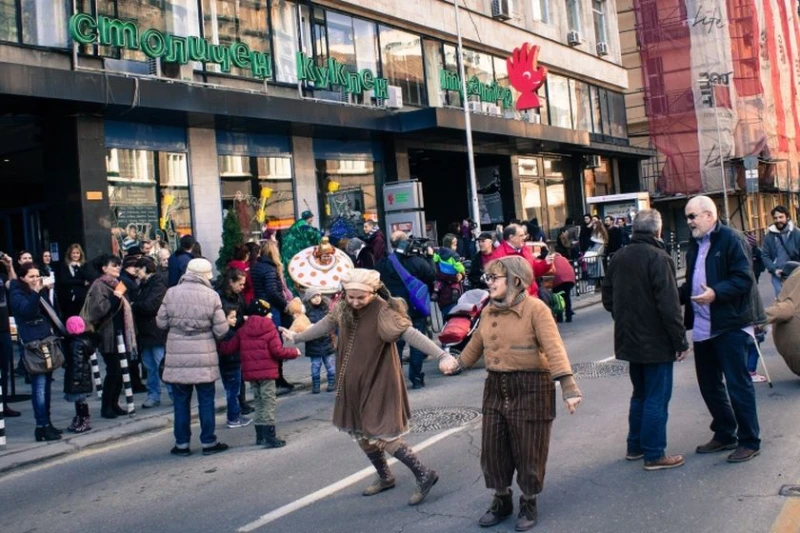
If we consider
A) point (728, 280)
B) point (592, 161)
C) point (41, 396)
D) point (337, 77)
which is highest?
point (337, 77)

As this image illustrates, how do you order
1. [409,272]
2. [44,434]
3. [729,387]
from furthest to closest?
[409,272], [44,434], [729,387]

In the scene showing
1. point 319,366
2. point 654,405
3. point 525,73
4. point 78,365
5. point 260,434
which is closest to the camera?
point 654,405

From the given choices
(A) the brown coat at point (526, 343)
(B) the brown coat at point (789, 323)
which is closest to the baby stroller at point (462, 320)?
(A) the brown coat at point (526, 343)

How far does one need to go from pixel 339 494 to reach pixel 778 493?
122 inches

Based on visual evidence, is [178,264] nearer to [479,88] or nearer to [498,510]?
[498,510]

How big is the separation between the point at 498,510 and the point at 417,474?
781 millimetres

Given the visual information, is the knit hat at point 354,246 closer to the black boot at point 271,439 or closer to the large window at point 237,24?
the large window at point 237,24

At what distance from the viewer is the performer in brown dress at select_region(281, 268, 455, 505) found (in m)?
6.22

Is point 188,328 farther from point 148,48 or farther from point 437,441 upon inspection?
point 148,48

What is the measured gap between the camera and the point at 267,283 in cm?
1170

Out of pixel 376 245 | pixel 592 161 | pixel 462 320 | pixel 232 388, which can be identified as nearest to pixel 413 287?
pixel 232 388

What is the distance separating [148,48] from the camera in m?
16.3

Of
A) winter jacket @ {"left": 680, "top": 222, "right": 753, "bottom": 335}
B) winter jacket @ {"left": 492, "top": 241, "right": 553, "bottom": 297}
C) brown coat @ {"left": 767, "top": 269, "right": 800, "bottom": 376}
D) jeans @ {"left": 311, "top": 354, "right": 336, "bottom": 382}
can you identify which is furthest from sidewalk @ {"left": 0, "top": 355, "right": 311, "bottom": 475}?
winter jacket @ {"left": 680, "top": 222, "right": 753, "bottom": 335}

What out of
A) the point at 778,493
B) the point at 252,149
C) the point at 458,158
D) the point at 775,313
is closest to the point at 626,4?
the point at 458,158
